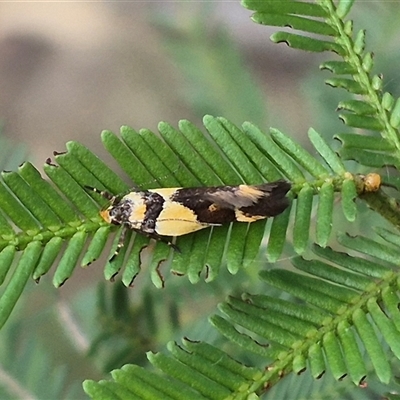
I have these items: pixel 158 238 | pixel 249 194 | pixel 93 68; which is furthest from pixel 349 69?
pixel 93 68

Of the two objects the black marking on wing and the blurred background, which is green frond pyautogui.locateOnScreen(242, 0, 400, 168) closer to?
the black marking on wing

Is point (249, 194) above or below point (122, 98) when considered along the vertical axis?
above

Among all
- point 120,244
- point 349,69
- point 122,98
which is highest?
point 349,69

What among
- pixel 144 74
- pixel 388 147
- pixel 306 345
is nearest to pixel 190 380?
pixel 306 345

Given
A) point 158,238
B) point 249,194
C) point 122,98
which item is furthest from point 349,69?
point 122,98

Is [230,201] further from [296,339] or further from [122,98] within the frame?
[122,98]

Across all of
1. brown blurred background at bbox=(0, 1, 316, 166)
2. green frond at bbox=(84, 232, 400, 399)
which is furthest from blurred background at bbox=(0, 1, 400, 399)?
green frond at bbox=(84, 232, 400, 399)

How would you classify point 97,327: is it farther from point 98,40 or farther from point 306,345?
point 98,40

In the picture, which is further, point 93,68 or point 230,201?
point 93,68
